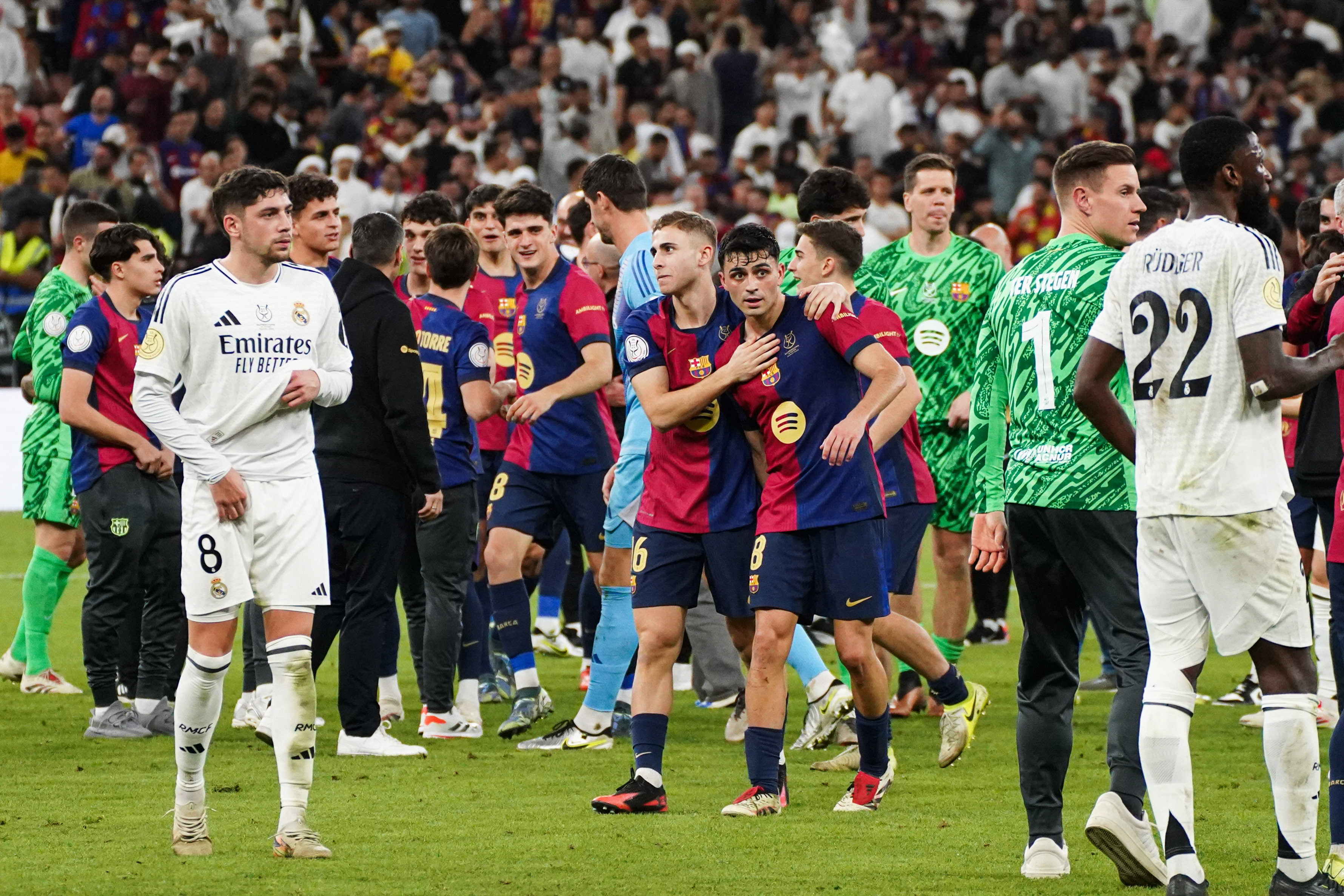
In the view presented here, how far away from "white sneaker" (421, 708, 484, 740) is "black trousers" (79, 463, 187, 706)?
4.16 feet

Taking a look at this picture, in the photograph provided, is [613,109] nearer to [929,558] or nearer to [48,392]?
[929,558]

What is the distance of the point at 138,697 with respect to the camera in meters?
8.61

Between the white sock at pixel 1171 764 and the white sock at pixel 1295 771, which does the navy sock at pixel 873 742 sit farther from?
the white sock at pixel 1295 771

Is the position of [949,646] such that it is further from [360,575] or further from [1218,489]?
[1218,489]

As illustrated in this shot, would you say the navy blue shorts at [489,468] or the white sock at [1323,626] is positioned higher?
the navy blue shorts at [489,468]

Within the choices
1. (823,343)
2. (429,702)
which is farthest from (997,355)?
(429,702)

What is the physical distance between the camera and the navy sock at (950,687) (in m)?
7.55

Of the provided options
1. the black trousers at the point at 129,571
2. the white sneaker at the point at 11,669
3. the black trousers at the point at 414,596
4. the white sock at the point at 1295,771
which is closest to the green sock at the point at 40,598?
the white sneaker at the point at 11,669

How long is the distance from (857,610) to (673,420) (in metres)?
0.98

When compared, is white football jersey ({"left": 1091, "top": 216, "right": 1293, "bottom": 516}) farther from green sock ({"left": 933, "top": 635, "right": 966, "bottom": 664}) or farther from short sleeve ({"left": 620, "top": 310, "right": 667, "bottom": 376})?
green sock ({"left": 933, "top": 635, "right": 966, "bottom": 664})

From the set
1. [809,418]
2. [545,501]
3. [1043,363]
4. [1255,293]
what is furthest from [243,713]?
[1255,293]

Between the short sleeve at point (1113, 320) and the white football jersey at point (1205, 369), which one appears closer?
the white football jersey at point (1205, 369)

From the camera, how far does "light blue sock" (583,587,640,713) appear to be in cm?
800

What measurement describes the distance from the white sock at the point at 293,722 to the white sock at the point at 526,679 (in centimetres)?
273
